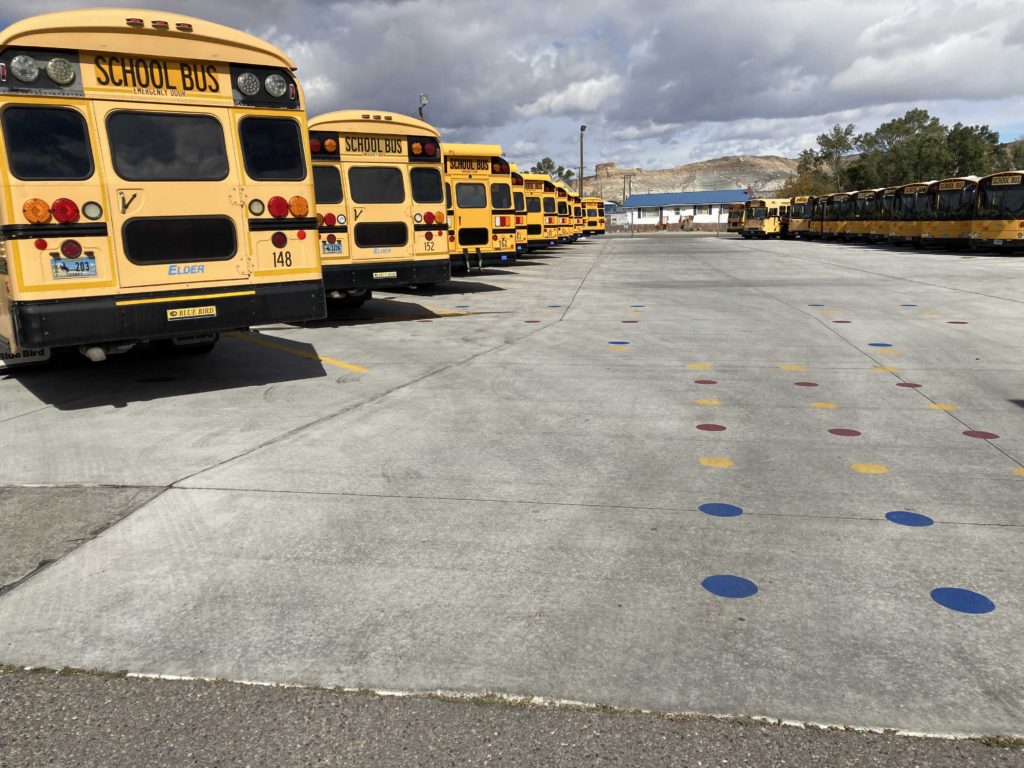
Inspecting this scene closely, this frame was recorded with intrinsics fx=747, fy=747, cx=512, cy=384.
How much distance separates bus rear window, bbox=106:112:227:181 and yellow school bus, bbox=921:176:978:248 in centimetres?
3014

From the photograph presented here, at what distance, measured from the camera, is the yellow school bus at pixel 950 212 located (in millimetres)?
29172

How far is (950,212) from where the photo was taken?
3034 centimetres

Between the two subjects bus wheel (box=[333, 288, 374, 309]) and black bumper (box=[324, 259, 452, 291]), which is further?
bus wheel (box=[333, 288, 374, 309])

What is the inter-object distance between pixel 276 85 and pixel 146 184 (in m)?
1.57

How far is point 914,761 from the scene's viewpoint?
2.27 meters

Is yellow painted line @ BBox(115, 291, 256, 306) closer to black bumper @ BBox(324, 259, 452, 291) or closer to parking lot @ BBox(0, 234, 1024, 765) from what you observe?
parking lot @ BBox(0, 234, 1024, 765)

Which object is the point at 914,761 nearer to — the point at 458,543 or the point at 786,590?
the point at 786,590

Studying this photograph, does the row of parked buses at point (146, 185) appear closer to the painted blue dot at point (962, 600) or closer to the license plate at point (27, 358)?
the license plate at point (27, 358)

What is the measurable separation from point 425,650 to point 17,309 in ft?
16.7

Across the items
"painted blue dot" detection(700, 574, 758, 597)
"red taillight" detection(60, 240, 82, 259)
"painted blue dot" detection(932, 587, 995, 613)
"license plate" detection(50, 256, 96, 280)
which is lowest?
"painted blue dot" detection(932, 587, 995, 613)

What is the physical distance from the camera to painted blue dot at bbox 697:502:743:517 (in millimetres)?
4170

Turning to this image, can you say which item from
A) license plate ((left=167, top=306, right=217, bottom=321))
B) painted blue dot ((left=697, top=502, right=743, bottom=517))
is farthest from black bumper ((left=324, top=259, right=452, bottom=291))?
painted blue dot ((left=697, top=502, right=743, bottom=517))

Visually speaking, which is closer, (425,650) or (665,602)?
(425,650)

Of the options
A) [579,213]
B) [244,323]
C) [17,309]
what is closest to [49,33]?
[17,309]
